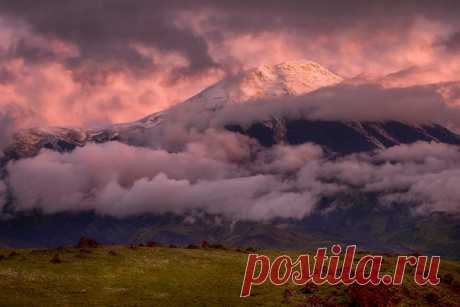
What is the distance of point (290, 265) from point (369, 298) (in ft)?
60.1

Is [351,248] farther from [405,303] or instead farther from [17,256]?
[17,256]

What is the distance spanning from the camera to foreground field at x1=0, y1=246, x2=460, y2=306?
51250mm

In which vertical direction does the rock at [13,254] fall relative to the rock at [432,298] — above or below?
below

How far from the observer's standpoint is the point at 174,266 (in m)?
65.4

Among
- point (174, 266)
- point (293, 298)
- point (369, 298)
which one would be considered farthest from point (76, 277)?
point (369, 298)

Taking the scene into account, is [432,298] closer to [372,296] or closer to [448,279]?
[372,296]

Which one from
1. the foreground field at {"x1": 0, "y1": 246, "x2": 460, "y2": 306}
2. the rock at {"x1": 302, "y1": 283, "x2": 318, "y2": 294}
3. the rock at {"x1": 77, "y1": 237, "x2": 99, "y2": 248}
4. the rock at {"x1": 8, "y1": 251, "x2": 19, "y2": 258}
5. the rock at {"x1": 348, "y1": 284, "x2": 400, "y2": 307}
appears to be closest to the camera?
the rock at {"x1": 348, "y1": 284, "x2": 400, "y2": 307}

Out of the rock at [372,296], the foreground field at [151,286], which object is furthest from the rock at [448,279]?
the rock at [372,296]

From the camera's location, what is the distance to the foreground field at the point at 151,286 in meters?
51.2

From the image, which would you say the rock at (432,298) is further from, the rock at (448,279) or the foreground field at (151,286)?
the rock at (448,279)

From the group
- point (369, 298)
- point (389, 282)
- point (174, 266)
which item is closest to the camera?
point (369, 298)

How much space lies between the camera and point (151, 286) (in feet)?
185

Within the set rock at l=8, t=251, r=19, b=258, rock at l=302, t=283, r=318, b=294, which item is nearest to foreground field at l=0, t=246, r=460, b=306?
rock at l=8, t=251, r=19, b=258

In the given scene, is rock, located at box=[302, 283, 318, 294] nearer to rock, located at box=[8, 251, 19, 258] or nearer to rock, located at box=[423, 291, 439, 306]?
rock, located at box=[423, 291, 439, 306]
